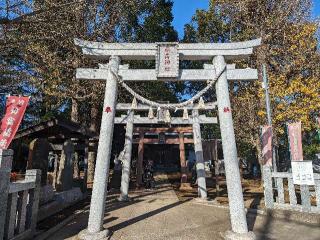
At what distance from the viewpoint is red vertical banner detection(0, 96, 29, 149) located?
27.3 feet

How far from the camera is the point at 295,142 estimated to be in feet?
33.4

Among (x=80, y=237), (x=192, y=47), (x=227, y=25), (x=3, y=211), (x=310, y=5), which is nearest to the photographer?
(x=3, y=211)

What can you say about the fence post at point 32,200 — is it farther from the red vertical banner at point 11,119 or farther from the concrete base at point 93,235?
the red vertical banner at point 11,119

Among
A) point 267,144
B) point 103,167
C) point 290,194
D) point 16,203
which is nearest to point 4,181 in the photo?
point 16,203

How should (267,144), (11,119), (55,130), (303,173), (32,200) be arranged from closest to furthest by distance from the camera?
(32,200) < (11,119) < (303,173) < (267,144) < (55,130)

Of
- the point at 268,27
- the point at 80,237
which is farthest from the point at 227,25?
the point at 80,237

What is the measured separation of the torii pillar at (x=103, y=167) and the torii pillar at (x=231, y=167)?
2715mm

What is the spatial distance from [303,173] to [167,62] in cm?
552

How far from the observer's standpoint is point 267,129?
11.1 metres

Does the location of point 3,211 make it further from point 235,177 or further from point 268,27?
point 268,27

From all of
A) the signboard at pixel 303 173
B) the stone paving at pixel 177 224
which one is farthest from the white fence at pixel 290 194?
the stone paving at pixel 177 224

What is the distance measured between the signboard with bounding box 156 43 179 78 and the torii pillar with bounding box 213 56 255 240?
109 cm

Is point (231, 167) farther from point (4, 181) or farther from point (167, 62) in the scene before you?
point (4, 181)

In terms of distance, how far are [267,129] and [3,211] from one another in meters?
9.39
